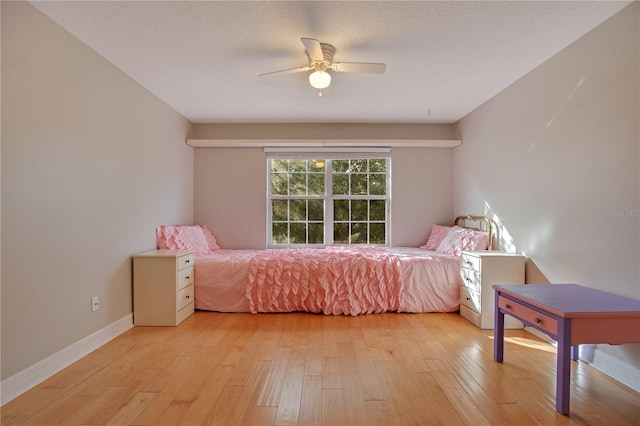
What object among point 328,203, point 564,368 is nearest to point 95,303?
point 328,203

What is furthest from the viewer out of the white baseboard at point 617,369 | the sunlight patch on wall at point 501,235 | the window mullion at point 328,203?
the window mullion at point 328,203

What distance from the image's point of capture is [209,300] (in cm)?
336

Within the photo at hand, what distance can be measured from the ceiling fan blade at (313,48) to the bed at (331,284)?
1975mm

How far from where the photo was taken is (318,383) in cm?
194

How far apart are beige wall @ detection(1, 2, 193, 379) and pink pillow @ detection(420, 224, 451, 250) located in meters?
3.58

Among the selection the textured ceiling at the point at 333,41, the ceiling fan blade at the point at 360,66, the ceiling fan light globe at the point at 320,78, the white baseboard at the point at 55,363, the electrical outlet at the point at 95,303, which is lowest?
the white baseboard at the point at 55,363

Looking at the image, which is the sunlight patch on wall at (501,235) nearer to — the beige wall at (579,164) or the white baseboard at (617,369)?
the beige wall at (579,164)

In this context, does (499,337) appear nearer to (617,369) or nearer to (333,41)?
(617,369)

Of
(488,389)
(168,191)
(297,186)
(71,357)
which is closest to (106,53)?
(168,191)

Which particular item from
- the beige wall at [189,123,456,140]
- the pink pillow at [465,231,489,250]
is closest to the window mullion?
the beige wall at [189,123,456,140]

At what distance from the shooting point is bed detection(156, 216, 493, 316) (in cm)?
327

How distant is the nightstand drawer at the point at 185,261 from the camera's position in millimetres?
3000

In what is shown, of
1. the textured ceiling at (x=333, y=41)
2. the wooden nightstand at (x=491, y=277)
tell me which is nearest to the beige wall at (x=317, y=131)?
the textured ceiling at (x=333, y=41)

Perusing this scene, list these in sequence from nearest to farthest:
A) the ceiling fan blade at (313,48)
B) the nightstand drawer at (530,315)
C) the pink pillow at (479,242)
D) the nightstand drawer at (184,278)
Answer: the nightstand drawer at (530,315)
the ceiling fan blade at (313,48)
the nightstand drawer at (184,278)
the pink pillow at (479,242)
